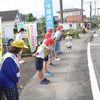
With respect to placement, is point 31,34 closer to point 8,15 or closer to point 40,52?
point 40,52

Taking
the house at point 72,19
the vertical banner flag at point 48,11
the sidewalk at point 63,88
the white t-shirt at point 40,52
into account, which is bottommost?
the sidewalk at point 63,88

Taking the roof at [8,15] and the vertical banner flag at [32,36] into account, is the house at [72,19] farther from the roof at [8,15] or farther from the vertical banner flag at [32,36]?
the roof at [8,15]

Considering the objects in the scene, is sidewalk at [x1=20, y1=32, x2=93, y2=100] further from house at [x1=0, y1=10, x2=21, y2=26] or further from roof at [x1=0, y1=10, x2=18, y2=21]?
roof at [x1=0, y1=10, x2=18, y2=21]

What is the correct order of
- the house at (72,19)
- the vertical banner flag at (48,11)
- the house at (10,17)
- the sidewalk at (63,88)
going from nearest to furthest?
the sidewalk at (63,88)
the vertical banner flag at (48,11)
the house at (72,19)
the house at (10,17)

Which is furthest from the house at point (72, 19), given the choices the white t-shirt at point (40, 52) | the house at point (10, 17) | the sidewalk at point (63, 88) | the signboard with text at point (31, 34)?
the house at point (10, 17)

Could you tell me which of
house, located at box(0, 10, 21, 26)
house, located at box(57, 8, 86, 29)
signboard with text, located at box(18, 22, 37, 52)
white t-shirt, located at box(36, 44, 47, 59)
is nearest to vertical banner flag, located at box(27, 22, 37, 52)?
signboard with text, located at box(18, 22, 37, 52)

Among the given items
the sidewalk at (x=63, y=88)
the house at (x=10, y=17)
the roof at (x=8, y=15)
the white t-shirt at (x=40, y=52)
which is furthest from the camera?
the roof at (x=8, y=15)

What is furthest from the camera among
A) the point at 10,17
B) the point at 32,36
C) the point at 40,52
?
the point at 10,17

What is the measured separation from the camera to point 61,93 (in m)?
4.17

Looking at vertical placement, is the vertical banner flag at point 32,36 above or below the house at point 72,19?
below

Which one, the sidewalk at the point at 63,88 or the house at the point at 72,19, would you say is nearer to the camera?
the sidewalk at the point at 63,88

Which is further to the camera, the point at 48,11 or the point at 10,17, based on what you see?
the point at 10,17

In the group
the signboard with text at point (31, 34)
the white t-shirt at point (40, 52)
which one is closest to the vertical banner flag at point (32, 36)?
the signboard with text at point (31, 34)

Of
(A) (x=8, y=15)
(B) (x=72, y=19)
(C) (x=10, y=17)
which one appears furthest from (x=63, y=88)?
(B) (x=72, y=19)
